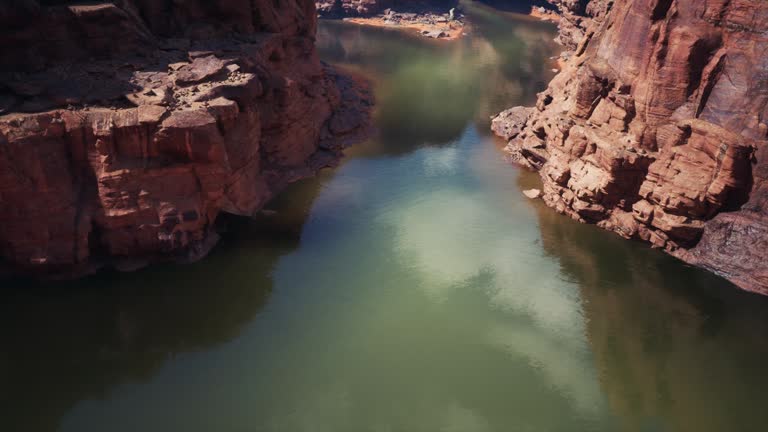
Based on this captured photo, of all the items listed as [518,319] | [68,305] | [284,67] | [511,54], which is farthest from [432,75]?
[68,305]

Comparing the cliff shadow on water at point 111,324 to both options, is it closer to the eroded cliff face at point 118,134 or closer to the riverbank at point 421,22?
the eroded cliff face at point 118,134

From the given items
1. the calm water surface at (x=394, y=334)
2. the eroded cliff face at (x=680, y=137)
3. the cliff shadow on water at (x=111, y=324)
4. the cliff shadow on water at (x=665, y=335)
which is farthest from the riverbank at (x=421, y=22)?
the cliff shadow on water at (x=111, y=324)

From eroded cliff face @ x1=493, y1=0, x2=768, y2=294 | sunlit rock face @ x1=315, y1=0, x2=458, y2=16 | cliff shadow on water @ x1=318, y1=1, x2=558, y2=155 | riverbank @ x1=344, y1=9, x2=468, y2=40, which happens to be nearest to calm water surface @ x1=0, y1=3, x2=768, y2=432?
eroded cliff face @ x1=493, y1=0, x2=768, y2=294

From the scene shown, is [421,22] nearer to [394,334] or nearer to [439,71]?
[439,71]

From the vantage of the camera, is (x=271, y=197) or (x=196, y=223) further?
(x=271, y=197)

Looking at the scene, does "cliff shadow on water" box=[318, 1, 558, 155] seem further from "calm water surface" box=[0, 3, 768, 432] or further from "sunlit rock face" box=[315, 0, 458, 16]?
"calm water surface" box=[0, 3, 768, 432]

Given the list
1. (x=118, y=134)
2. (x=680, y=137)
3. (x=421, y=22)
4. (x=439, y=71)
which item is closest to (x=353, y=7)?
(x=421, y=22)

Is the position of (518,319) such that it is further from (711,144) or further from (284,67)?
(284,67)
